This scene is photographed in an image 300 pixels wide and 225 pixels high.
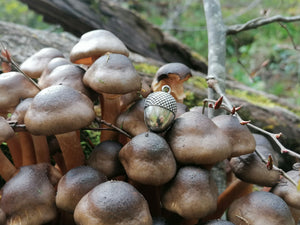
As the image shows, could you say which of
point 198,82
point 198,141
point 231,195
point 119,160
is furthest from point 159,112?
point 198,82

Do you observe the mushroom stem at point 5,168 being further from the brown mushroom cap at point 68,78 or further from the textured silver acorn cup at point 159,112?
the textured silver acorn cup at point 159,112

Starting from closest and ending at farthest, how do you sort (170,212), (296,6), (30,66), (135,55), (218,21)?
(170,212) → (30,66) → (218,21) → (135,55) → (296,6)

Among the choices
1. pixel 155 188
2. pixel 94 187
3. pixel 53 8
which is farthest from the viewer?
pixel 53 8

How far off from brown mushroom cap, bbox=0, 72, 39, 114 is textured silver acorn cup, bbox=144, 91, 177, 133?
28.0 inches

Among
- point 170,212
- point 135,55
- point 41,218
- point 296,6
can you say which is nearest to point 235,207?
point 170,212

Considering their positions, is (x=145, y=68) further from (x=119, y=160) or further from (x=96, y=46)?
(x=119, y=160)

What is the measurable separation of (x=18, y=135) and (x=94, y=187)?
2.45ft

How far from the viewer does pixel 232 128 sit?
149cm

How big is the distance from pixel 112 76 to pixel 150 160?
47 cm

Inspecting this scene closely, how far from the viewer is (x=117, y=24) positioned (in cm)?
363

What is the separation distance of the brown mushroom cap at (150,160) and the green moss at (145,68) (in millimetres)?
1783

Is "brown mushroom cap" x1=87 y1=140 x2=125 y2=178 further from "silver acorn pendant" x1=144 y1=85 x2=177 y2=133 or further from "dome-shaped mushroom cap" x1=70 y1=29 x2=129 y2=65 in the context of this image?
"dome-shaped mushroom cap" x1=70 y1=29 x2=129 y2=65

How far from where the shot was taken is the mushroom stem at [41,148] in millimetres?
1602

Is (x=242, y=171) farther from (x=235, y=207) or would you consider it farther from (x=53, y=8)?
(x=53, y=8)
